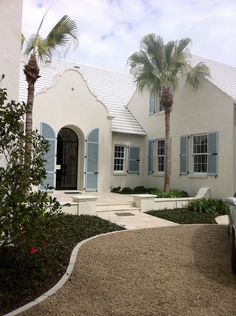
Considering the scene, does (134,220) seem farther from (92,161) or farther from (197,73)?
(197,73)

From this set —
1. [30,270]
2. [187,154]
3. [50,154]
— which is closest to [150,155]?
[187,154]

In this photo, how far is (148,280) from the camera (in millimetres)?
4984

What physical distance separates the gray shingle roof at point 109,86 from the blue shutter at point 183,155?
2.98 m

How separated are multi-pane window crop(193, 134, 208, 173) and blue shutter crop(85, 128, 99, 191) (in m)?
4.55

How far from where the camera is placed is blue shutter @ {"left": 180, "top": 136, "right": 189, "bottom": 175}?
1515 cm

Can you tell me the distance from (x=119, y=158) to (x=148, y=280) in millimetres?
12358

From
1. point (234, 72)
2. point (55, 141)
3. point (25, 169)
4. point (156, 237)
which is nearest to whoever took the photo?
point (25, 169)

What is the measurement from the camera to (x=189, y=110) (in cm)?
1520

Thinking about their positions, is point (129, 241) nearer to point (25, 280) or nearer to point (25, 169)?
point (25, 280)

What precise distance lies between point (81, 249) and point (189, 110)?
33.7 ft

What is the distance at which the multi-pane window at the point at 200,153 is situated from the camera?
1451 centimetres

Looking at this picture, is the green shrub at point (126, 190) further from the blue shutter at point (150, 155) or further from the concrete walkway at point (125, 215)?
the concrete walkway at point (125, 215)

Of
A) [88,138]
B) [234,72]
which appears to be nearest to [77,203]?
[88,138]

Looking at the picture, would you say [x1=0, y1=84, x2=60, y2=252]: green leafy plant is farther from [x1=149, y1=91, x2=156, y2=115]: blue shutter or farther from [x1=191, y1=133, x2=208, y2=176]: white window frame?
[x1=149, y1=91, x2=156, y2=115]: blue shutter
